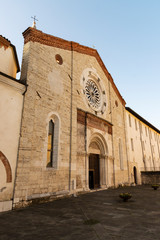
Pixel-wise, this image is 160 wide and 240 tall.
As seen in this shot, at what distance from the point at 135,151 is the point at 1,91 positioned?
19093 millimetres

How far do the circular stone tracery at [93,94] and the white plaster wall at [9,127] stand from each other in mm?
7376

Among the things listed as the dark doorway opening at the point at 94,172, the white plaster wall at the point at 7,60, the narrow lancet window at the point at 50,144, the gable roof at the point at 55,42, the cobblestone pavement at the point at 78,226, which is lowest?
the cobblestone pavement at the point at 78,226

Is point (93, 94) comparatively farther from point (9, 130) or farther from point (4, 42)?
point (9, 130)

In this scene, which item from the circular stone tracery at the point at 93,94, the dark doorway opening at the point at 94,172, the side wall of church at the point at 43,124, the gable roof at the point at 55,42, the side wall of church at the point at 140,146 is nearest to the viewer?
the side wall of church at the point at 43,124

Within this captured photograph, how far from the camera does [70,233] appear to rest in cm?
401

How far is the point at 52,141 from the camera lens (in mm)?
9781

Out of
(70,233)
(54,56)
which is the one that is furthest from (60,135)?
(70,233)

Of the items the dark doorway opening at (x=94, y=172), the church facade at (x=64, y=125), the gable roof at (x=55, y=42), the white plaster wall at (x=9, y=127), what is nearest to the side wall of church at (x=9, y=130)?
the white plaster wall at (x=9, y=127)

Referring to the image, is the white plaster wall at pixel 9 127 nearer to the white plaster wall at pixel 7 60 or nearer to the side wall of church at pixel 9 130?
the side wall of church at pixel 9 130

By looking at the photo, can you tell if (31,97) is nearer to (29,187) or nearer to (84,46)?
(29,187)

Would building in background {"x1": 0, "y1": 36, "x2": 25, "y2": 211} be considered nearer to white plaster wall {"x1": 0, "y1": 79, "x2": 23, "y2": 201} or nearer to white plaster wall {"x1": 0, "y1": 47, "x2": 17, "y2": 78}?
white plaster wall {"x1": 0, "y1": 79, "x2": 23, "y2": 201}

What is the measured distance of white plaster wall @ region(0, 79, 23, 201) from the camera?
6.69 m

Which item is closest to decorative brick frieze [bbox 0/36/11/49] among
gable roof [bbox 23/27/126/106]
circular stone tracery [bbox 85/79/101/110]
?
gable roof [bbox 23/27/126/106]

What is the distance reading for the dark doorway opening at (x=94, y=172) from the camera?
43.3 feet
